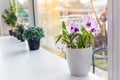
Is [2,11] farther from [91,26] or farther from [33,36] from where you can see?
[91,26]

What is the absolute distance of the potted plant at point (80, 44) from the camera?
0.99 m

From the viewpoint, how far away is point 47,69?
1.24m

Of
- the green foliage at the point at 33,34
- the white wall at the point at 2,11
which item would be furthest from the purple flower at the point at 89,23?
the white wall at the point at 2,11

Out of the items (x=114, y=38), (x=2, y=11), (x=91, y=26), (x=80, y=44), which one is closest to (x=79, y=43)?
(x=80, y=44)

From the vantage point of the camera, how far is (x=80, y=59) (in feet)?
3.23

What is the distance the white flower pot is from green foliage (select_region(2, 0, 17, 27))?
8.80ft

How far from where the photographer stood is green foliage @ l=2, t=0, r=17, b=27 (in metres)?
3.56

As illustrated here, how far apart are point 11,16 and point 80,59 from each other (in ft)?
10.3

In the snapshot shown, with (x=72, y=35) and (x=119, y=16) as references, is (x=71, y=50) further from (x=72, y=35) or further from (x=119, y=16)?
(x=119, y=16)

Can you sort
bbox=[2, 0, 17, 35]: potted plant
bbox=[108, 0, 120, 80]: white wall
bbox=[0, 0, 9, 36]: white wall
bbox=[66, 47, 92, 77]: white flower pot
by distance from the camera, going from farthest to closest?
bbox=[0, 0, 9, 36]: white wall < bbox=[2, 0, 17, 35]: potted plant < bbox=[66, 47, 92, 77]: white flower pot < bbox=[108, 0, 120, 80]: white wall

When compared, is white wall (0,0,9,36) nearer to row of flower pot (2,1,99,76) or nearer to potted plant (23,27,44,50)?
potted plant (23,27,44,50)

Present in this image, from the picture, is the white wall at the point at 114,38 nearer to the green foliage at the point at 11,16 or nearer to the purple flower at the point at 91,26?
the purple flower at the point at 91,26

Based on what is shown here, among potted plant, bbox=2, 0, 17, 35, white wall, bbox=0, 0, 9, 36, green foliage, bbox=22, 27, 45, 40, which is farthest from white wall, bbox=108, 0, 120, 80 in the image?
white wall, bbox=0, 0, 9, 36

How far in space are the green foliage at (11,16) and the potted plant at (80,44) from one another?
2.63 m
